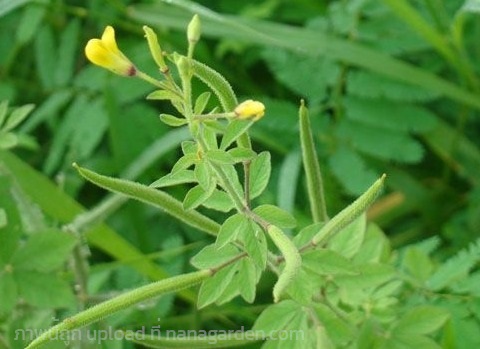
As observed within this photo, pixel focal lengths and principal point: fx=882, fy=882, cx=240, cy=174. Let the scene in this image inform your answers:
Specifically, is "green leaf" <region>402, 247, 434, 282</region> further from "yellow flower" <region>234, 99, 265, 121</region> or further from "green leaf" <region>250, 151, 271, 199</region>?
"yellow flower" <region>234, 99, 265, 121</region>

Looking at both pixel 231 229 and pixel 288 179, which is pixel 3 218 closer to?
pixel 231 229

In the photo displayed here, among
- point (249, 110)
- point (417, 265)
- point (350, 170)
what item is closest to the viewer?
point (249, 110)

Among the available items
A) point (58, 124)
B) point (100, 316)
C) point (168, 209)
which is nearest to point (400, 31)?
point (58, 124)

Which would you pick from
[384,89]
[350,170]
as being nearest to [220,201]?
[350,170]

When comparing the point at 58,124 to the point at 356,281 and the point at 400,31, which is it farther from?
the point at 356,281

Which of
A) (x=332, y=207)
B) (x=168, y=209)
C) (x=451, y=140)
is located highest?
(x=168, y=209)

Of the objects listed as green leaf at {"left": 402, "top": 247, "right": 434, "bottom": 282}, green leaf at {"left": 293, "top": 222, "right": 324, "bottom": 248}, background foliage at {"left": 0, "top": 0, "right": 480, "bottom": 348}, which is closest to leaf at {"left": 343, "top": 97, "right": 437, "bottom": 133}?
background foliage at {"left": 0, "top": 0, "right": 480, "bottom": 348}
